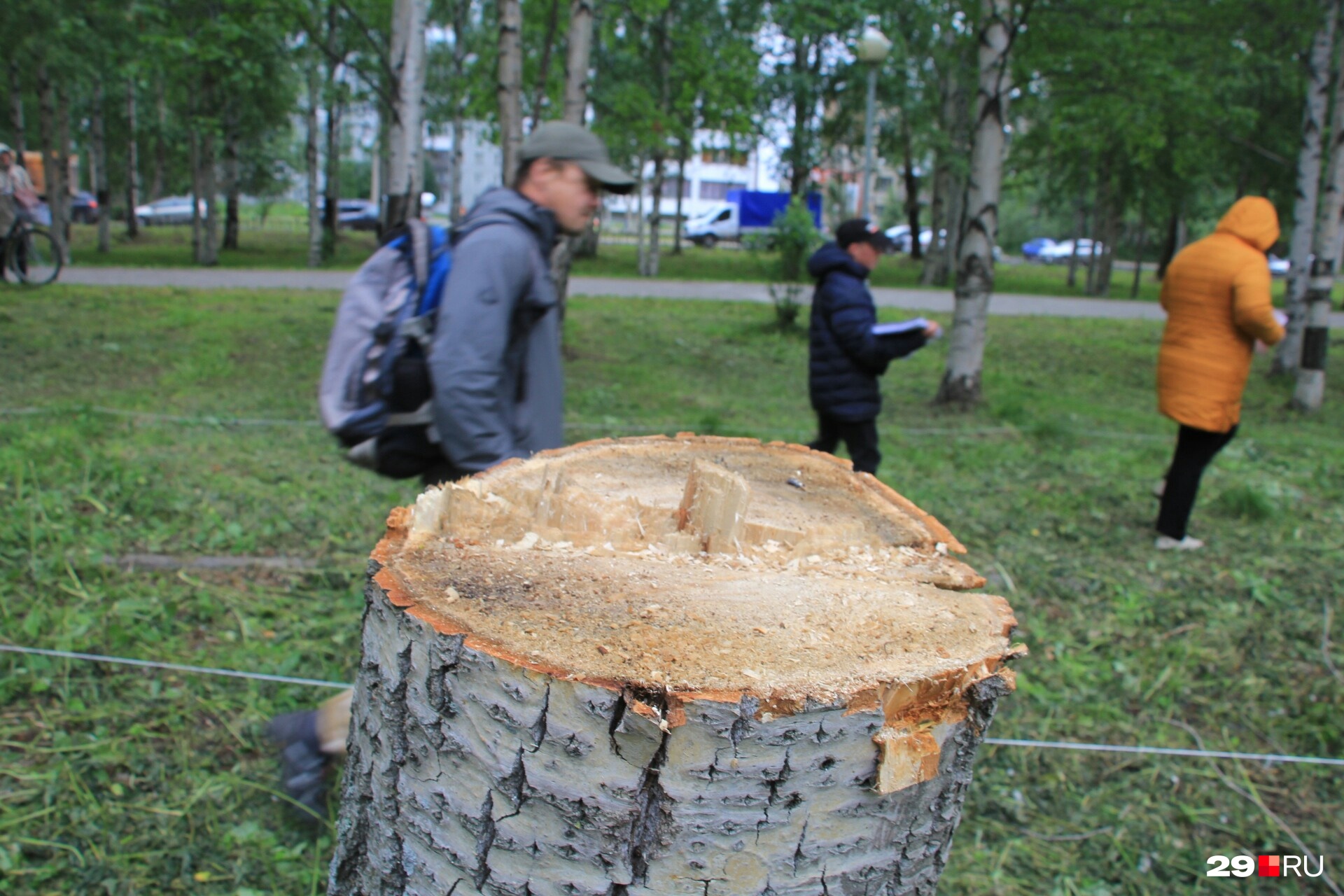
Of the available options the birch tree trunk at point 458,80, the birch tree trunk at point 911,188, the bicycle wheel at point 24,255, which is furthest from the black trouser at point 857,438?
the birch tree trunk at point 911,188

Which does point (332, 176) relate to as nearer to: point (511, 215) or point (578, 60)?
point (578, 60)

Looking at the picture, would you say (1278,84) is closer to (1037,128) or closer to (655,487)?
(1037,128)

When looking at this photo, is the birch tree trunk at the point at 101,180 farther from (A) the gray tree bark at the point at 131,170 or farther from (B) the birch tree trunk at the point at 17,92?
(A) the gray tree bark at the point at 131,170

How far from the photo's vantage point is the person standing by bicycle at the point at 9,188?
1038 cm

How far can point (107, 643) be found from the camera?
3.34 metres

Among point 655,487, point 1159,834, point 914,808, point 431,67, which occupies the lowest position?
point 1159,834

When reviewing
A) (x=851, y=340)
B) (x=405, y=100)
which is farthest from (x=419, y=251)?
(x=405, y=100)

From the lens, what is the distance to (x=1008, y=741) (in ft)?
9.77

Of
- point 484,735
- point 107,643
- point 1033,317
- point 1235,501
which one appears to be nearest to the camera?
point 484,735

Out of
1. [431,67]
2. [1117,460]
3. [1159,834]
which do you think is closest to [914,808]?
[1159,834]

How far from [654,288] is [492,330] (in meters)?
15.2

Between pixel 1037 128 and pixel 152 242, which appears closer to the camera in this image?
pixel 1037 128

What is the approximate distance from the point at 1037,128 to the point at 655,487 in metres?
20.1

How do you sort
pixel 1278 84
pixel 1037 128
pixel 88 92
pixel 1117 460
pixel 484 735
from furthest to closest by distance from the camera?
pixel 88 92 → pixel 1037 128 → pixel 1278 84 → pixel 1117 460 → pixel 484 735
